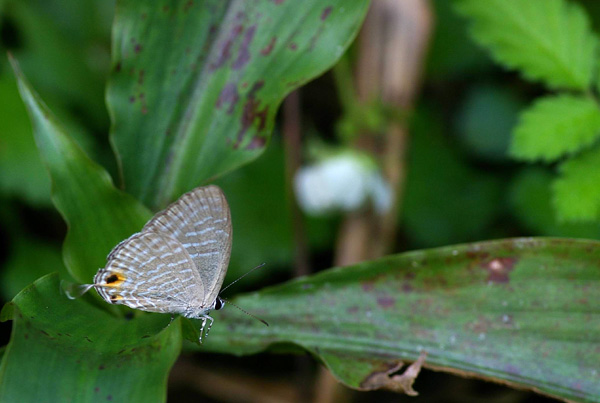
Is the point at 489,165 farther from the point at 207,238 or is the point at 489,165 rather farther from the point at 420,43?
the point at 207,238

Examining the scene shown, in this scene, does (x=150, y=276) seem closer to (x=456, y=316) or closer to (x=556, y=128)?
(x=456, y=316)

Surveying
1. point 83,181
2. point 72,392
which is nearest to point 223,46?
point 83,181

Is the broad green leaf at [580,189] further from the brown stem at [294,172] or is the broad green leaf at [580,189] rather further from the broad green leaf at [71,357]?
the broad green leaf at [71,357]

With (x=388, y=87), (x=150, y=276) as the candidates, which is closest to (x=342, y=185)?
(x=388, y=87)

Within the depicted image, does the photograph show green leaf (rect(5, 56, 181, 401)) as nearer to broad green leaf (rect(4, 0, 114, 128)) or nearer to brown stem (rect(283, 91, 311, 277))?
brown stem (rect(283, 91, 311, 277))

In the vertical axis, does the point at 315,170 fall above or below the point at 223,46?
below

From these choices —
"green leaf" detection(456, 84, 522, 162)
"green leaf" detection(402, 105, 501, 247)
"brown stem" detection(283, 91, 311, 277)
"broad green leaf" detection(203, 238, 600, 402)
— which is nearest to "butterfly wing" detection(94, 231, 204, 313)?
"broad green leaf" detection(203, 238, 600, 402)
